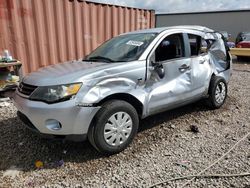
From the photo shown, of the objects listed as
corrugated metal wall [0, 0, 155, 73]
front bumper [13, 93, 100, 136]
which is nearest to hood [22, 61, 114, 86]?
front bumper [13, 93, 100, 136]

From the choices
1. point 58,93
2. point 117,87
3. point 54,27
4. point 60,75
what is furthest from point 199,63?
point 54,27

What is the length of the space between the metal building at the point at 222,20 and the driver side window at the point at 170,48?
23.7 metres

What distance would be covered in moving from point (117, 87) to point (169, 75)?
A: 100 centimetres

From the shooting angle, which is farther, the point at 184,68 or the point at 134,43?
the point at 184,68

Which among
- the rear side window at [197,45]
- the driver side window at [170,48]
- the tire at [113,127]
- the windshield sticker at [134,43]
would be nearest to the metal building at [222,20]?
the rear side window at [197,45]

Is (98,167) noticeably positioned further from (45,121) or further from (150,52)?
(150,52)

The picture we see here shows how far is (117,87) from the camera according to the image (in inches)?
123

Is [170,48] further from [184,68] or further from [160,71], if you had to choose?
[160,71]

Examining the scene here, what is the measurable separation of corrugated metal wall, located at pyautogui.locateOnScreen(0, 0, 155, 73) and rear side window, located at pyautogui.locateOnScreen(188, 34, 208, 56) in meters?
3.71

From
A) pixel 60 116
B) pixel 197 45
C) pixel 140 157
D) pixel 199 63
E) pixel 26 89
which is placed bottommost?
pixel 140 157

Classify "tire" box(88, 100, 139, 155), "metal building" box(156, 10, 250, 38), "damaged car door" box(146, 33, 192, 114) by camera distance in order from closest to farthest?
"tire" box(88, 100, 139, 155)
"damaged car door" box(146, 33, 192, 114)
"metal building" box(156, 10, 250, 38)

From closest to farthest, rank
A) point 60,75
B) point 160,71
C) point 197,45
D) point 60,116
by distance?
point 60,116 → point 60,75 → point 160,71 → point 197,45

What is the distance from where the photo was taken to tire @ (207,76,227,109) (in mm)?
4582

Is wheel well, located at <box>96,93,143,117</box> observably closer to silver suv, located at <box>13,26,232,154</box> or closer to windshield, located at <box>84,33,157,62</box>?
silver suv, located at <box>13,26,232,154</box>
